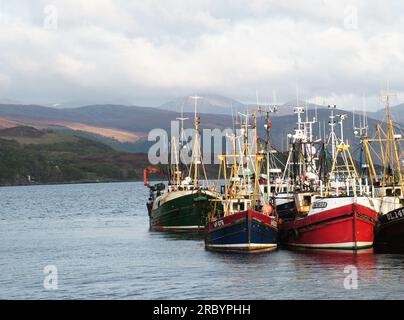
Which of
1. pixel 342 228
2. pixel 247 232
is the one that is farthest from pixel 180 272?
pixel 342 228

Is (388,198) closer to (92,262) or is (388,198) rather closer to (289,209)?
(289,209)

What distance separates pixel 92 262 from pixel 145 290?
696 inches

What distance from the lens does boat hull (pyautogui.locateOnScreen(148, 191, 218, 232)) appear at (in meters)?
97.2

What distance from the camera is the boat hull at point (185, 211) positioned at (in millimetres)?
97188

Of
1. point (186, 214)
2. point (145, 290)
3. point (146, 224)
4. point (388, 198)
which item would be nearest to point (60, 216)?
point (146, 224)

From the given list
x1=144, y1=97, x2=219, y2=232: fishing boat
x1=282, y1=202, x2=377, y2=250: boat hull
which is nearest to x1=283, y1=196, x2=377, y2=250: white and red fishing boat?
x1=282, y1=202, x2=377, y2=250: boat hull

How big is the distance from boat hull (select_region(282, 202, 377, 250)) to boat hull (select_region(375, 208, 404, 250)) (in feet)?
2.36

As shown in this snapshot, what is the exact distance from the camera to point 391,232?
6750 cm

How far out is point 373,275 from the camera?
55.0 metres

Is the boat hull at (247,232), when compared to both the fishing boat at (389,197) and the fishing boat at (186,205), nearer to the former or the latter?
the fishing boat at (389,197)

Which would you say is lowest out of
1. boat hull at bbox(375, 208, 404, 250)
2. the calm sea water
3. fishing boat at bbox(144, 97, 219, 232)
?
the calm sea water

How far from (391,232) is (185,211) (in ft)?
118

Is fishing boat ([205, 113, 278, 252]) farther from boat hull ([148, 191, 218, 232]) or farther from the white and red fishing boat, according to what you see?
boat hull ([148, 191, 218, 232])

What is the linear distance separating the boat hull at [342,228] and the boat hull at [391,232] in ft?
2.36
